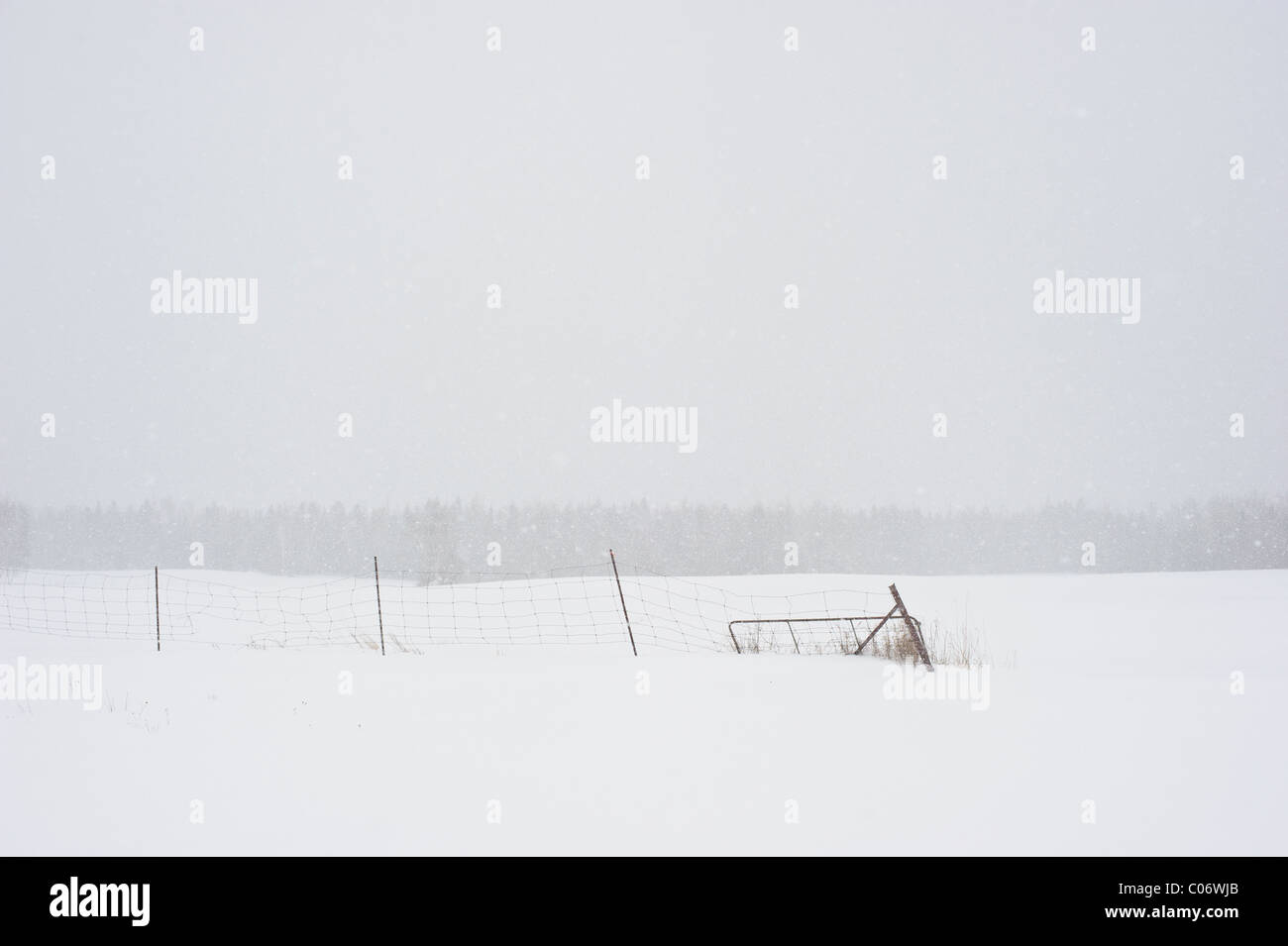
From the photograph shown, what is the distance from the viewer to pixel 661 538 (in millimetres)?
70125

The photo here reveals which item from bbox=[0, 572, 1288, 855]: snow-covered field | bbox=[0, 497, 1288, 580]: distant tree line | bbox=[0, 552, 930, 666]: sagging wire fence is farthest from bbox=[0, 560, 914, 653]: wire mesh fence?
bbox=[0, 497, 1288, 580]: distant tree line

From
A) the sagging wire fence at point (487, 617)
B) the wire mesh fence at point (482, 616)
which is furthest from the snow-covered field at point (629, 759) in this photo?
the wire mesh fence at point (482, 616)

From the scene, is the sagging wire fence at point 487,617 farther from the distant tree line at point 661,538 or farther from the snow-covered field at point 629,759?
the distant tree line at point 661,538

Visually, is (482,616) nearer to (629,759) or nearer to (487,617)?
(487,617)

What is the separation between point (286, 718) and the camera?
254 inches

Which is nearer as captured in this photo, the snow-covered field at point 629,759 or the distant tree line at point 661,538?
the snow-covered field at point 629,759

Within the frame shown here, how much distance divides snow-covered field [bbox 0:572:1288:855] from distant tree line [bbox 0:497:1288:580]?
47206mm

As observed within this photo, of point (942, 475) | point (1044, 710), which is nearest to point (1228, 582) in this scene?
point (1044, 710)

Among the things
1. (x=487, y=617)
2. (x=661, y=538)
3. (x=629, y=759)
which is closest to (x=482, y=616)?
(x=487, y=617)

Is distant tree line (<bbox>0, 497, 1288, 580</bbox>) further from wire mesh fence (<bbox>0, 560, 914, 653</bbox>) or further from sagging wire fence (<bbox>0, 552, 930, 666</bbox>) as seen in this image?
sagging wire fence (<bbox>0, 552, 930, 666</bbox>)

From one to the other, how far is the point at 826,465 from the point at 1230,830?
11528 centimetres

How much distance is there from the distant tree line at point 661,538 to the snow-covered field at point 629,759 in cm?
4721

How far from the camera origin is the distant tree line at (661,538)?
5909cm

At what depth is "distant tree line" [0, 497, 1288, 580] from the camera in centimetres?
5909
